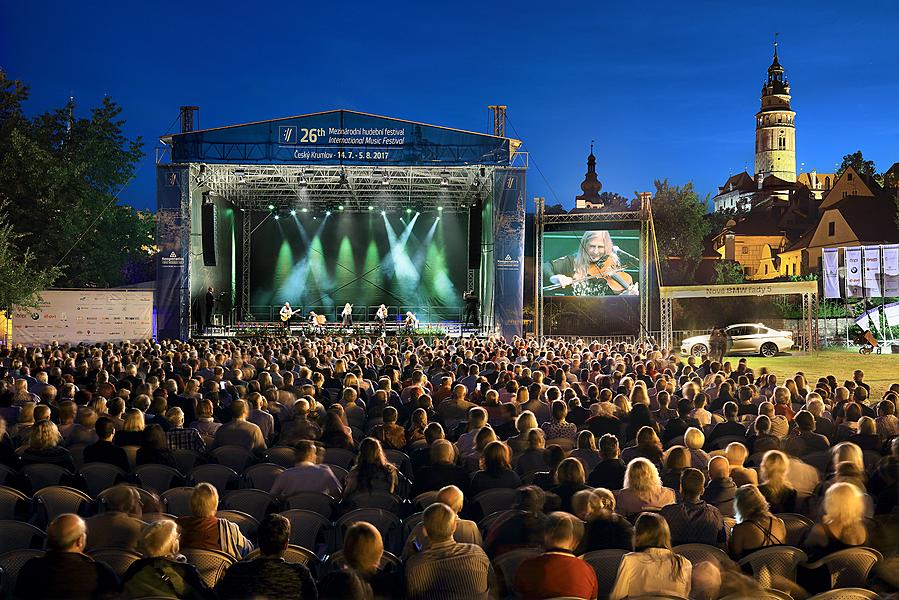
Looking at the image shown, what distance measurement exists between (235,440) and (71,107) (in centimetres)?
3279

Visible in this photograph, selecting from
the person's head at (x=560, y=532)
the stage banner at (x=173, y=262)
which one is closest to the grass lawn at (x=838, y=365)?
the person's head at (x=560, y=532)

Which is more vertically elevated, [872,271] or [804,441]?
[872,271]

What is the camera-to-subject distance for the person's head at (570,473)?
549 cm

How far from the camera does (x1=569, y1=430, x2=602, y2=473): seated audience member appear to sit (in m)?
6.85

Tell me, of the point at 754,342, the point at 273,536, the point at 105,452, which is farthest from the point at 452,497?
the point at 754,342

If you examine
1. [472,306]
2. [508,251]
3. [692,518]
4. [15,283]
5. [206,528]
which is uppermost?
[508,251]

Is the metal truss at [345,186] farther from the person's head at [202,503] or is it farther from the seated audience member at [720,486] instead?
the person's head at [202,503]

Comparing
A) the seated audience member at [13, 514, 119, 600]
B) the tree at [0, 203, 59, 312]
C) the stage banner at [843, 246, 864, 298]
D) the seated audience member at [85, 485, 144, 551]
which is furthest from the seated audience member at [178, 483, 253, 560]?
the stage banner at [843, 246, 864, 298]

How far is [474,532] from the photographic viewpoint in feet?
15.2

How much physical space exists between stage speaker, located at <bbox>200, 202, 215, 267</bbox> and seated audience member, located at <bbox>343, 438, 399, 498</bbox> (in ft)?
69.8

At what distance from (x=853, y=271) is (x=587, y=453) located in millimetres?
25907

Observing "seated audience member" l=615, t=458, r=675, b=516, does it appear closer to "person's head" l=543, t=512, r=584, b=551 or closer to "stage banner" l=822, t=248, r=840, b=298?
"person's head" l=543, t=512, r=584, b=551

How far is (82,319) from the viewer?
24609mm

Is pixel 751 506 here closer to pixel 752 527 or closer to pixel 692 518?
pixel 752 527
